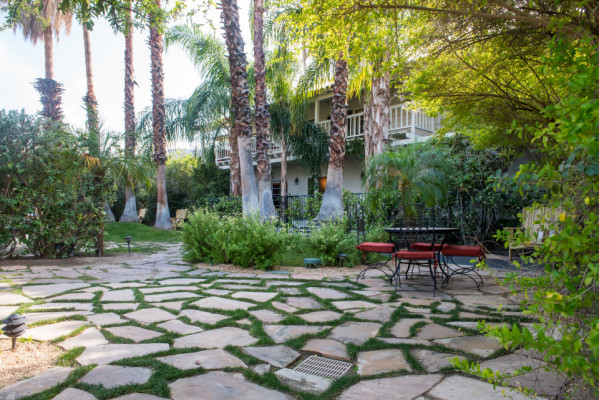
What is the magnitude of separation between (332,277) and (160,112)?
12.3 meters

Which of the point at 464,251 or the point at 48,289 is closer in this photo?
the point at 48,289

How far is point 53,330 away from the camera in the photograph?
314 cm

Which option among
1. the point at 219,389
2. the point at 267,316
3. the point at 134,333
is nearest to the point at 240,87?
the point at 267,316

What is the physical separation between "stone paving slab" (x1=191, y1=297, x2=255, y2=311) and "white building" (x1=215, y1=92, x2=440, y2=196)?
7417 millimetres

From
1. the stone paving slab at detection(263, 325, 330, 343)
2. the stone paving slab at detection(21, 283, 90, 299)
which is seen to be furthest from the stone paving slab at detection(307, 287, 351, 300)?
the stone paving slab at detection(21, 283, 90, 299)

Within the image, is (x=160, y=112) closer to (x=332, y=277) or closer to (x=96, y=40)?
(x=96, y=40)

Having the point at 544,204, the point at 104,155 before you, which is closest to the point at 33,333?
the point at 544,204

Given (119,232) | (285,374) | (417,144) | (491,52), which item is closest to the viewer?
(285,374)

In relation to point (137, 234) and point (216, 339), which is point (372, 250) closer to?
point (216, 339)

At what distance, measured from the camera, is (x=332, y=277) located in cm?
584

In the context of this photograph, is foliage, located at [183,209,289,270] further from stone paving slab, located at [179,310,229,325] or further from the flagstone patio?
stone paving slab, located at [179,310,229,325]

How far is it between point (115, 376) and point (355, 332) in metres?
1.89

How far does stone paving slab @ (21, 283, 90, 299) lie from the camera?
14.7ft

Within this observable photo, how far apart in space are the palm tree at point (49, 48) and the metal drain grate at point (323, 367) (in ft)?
43.6
